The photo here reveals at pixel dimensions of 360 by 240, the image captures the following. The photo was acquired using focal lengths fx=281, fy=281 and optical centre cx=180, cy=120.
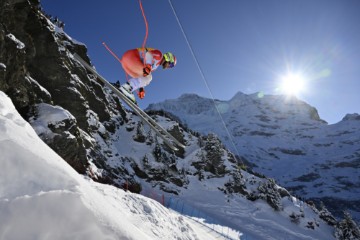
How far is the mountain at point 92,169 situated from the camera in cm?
337

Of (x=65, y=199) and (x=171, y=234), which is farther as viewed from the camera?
(x=171, y=234)

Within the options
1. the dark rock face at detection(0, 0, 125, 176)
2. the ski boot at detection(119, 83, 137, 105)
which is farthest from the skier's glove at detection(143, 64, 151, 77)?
the dark rock face at detection(0, 0, 125, 176)

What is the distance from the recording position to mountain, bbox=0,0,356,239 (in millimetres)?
3373

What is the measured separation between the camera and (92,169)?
26.2 meters

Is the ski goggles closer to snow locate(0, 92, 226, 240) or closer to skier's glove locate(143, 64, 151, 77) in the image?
skier's glove locate(143, 64, 151, 77)

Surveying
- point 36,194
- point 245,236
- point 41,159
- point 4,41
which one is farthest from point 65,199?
point 245,236

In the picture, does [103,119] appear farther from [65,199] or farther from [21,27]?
[65,199]

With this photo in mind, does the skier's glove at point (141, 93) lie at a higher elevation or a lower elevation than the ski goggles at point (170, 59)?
lower

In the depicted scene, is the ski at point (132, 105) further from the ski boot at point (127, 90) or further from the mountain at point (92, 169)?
the mountain at point (92, 169)

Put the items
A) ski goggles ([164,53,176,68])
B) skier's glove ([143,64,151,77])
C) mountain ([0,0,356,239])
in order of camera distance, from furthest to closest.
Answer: ski goggles ([164,53,176,68]) → skier's glove ([143,64,151,77]) → mountain ([0,0,356,239])

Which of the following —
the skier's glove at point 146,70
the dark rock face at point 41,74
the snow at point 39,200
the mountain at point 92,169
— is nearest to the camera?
the snow at point 39,200

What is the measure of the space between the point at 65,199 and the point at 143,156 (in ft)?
149

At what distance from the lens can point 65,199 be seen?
336cm

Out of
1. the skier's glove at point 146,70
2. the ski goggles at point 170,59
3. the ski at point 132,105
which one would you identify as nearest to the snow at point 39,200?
the ski at point 132,105
